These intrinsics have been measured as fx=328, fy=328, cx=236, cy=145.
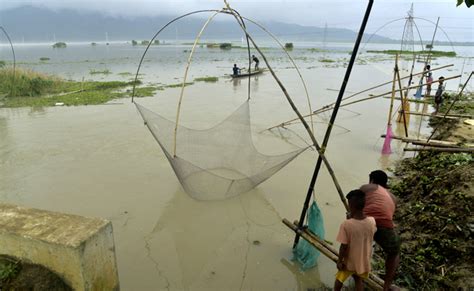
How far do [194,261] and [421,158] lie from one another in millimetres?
3725

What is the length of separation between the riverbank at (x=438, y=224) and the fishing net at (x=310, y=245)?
673 mm

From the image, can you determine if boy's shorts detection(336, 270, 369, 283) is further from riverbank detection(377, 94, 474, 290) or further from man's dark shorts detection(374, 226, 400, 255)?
riverbank detection(377, 94, 474, 290)

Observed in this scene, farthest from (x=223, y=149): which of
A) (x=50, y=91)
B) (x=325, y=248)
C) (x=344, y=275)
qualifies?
(x=50, y=91)

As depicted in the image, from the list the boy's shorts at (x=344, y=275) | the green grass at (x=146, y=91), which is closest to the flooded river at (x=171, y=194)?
the boy's shorts at (x=344, y=275)

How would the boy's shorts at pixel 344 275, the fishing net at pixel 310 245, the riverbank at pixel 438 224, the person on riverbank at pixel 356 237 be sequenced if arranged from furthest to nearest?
the fishing net at pixel 310 245 → the riverbank at pixel 438 224 → the boy's shorts at pixel 344 275 → the person on riverbank at pixel 356 237

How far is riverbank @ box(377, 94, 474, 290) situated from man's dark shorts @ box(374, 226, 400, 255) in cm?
50

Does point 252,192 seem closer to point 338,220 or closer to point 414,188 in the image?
point 338,220

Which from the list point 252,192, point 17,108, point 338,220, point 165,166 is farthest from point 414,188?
point 17,108

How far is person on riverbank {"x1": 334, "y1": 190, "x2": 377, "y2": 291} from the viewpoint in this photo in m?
1.97

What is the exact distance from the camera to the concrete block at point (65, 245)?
1816 millimetres

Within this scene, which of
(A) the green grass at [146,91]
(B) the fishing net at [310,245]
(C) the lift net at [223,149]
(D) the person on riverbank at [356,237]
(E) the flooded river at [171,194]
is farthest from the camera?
(A) the green grass at [146,91]

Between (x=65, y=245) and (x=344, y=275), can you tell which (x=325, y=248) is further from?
(x=65, y=245)

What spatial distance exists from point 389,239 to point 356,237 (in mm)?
351

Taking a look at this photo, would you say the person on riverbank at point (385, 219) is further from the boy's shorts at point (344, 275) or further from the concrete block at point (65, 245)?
the concrete block at point (65, 245)
